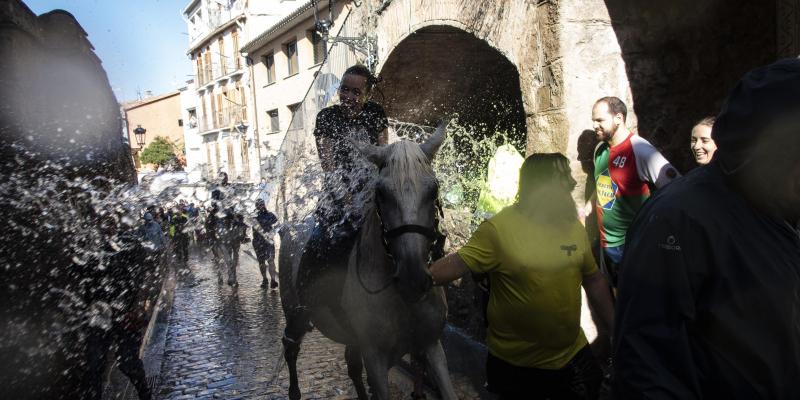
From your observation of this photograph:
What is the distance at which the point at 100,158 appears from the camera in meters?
2.52

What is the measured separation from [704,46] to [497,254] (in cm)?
326

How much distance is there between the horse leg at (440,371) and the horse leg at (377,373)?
0.87 ft

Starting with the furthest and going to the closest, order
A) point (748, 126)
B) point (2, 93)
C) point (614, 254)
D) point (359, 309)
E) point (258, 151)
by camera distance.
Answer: point (258, 151)
point (614, 254)
point (359, 309)
point (2, 93)
point (748, 126)

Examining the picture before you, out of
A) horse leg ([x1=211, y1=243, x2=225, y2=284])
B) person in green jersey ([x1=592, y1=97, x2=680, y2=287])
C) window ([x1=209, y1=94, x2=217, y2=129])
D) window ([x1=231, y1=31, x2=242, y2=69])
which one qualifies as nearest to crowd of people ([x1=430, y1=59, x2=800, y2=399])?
person in green jersey ([x1=592, y1=97, x2=680, y2=287])

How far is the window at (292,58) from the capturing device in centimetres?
2384

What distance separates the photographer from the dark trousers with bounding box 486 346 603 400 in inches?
102

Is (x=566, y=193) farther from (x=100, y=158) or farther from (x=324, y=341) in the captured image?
(x=324, y=341)

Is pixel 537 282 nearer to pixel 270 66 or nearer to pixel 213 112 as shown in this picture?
pixel 270 66

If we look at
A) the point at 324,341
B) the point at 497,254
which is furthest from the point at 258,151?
the point at 497,254

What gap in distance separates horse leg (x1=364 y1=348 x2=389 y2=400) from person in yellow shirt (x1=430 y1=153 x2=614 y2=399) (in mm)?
640

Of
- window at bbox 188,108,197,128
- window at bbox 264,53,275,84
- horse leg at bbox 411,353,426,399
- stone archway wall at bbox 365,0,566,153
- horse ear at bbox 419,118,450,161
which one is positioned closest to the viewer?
horse ear at bbox 419,118,450,161

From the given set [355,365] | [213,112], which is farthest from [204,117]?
[355,365]

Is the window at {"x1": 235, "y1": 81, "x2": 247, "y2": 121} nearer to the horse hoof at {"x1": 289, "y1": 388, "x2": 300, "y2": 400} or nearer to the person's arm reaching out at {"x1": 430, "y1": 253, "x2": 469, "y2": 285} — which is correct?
the horse hoof at {"x1": 289, "y1": 388, "x2": 300, "y2": 400}

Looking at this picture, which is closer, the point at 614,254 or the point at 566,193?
the point at 566,193
